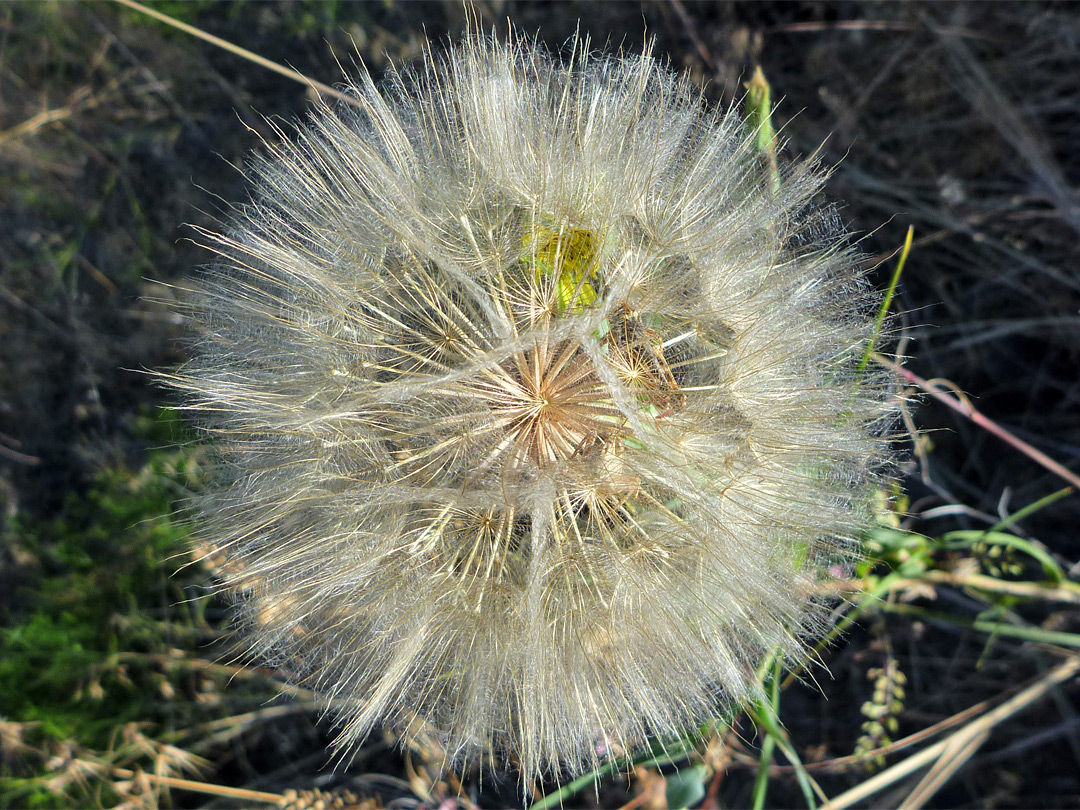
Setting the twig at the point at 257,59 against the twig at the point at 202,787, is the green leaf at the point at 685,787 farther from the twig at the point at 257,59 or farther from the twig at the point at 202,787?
the twig at the point at 257,59

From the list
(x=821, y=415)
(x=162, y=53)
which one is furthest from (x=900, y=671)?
(x=162, y=53)

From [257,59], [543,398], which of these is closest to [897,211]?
[543,398]

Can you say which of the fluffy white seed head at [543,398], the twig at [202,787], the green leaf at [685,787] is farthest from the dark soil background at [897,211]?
the fluffy white seed head at [543,398]

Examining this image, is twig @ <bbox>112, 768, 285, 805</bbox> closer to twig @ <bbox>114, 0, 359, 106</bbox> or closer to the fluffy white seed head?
the fluffy white seed head

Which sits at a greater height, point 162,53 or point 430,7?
point 162,53

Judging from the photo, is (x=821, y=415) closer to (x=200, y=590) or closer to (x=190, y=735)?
(x=200, y=590)

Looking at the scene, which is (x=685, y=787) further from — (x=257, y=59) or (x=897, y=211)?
(x=257, y=59)
